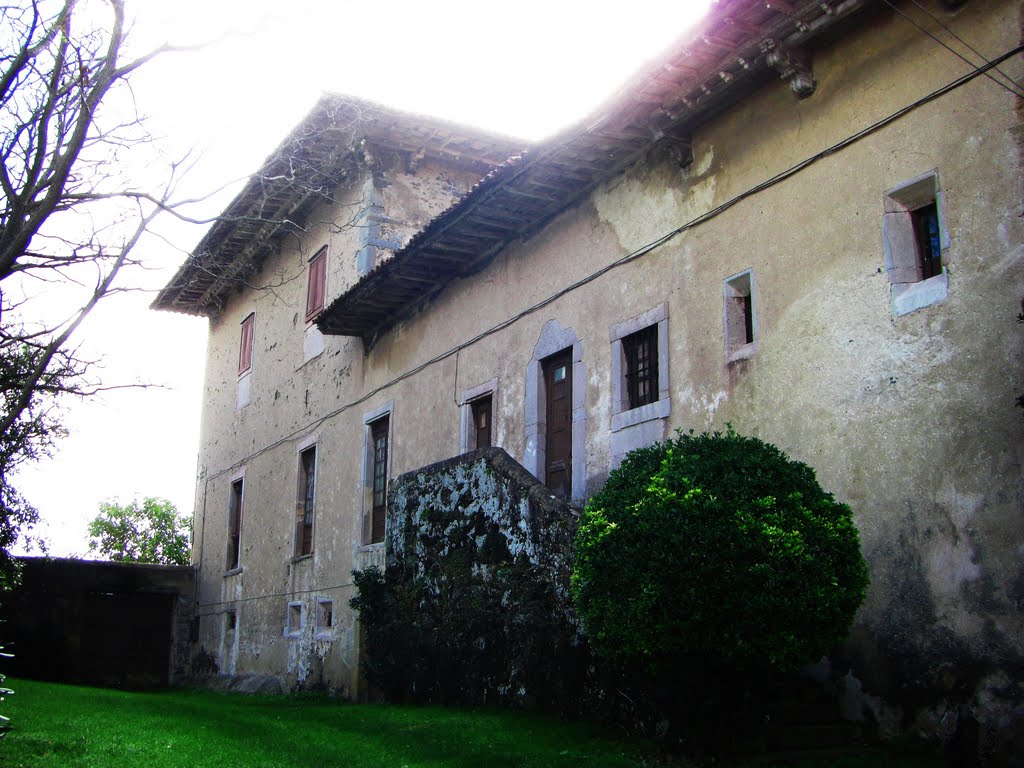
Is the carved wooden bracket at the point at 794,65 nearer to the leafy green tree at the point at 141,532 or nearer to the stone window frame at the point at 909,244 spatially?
the stone window frame at the point at 909,244

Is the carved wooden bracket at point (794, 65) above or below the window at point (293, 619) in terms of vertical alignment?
above

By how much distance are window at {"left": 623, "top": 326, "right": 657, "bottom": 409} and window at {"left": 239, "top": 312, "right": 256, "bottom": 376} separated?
12796 millimetres

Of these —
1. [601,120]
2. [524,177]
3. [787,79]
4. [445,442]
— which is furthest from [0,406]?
[787,79]

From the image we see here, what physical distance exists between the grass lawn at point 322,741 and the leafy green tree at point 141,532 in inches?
1474

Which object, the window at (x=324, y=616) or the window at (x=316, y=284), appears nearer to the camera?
the window at (x=324, y=616)

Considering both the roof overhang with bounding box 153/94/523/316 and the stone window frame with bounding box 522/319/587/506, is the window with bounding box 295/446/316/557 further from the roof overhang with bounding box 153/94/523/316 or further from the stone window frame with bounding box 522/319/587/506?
the stone window frame with bounding box 522/319/587/506

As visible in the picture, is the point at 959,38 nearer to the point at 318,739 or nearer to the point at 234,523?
the point at 318,739

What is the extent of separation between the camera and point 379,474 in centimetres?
1570

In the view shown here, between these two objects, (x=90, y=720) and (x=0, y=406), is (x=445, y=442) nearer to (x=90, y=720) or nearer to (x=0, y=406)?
(x=90, y=720)

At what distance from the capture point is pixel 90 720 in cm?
966

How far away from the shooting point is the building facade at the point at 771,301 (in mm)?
6836

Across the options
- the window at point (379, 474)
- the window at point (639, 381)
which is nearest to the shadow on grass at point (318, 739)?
the window at point (639, 381)

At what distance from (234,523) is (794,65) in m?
16.5

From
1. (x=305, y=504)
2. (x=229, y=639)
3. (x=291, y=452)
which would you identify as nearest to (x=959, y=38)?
(x=305, y=504)
